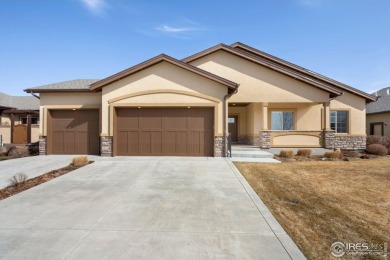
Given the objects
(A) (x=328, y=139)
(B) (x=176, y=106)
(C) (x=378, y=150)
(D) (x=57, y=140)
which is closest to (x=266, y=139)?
(A) (x=328, y=139)

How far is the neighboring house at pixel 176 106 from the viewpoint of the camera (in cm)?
1280

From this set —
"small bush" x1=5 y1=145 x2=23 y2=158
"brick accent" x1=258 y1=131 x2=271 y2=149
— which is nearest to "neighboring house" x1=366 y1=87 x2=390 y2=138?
"brick accent" x1=258 y1=131 x2=271 y2=149

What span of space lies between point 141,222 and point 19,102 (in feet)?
100

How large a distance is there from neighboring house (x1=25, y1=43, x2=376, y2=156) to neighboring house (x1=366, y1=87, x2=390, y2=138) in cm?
836

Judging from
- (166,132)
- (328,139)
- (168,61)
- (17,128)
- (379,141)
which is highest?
(168,61)

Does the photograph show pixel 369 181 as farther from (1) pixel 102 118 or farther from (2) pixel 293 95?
(1) pixel 102 118

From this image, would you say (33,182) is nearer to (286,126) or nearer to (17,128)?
(286,126)

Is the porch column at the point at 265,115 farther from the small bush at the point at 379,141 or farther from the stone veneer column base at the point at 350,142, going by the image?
the small bush at the point at 379,141

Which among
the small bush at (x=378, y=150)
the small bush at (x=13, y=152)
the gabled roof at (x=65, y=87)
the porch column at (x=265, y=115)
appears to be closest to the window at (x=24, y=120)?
the small bush at (x=13, y=152)

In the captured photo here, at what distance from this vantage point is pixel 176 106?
42.0ft

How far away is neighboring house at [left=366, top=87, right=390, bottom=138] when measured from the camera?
22.5m

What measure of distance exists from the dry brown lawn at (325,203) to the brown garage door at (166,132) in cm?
396

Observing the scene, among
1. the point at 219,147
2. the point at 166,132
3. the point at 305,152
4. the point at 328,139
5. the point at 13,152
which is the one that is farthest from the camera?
the point at 328,139

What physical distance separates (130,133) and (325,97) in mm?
13588
